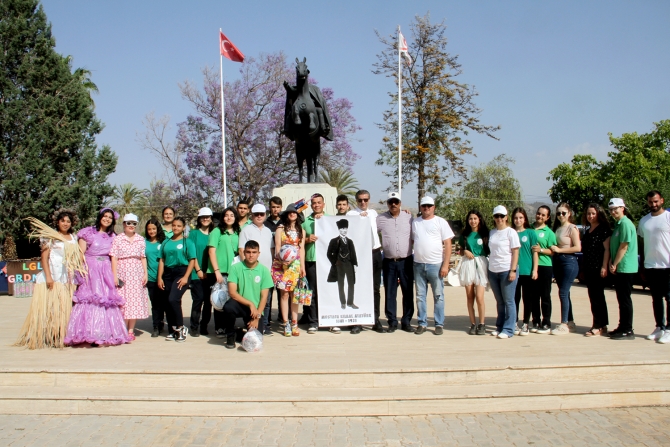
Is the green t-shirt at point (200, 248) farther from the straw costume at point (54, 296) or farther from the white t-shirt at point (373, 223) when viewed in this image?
the white t-shirt at point (373, 223)

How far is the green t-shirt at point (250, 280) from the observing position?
6.46 m

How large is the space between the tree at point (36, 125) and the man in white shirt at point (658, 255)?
66.3 ft

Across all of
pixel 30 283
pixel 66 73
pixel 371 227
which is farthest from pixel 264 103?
pixel 371 227

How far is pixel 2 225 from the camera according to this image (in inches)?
781

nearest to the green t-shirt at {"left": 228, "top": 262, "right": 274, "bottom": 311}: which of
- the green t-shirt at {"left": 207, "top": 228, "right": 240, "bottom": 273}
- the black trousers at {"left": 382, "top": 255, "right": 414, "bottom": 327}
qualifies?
the green t-shirt at {"left": 207, "top": 228, "right": 240, "bottom": 273}

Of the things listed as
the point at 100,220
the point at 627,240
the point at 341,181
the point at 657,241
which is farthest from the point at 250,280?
the point at 341,181

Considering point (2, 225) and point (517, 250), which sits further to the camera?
point (2, 225)

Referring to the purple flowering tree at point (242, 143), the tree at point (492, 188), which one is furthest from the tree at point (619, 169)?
the purple flowering tree at point (242, 143)

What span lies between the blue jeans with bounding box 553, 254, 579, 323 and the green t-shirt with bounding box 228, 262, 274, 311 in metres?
3.82

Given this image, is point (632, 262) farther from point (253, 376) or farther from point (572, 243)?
point (253, 376)

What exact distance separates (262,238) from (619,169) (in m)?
38.5

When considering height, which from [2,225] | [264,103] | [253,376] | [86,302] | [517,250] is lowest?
[253,376]

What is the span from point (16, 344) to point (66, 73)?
695 inches

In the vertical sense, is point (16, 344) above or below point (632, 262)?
below
